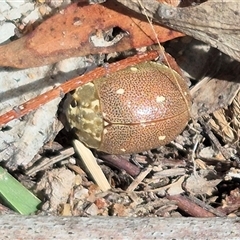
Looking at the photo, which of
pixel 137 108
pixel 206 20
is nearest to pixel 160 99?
pixel 137 108

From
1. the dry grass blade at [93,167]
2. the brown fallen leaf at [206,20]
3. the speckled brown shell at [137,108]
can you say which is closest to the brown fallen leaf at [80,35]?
the brown fallen leaf at [206,20]

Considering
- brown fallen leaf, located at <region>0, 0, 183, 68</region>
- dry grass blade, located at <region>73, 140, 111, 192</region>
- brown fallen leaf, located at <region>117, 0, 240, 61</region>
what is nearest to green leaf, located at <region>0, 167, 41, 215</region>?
dry grass blade, located at <region>73, 140, 111, 192</region>

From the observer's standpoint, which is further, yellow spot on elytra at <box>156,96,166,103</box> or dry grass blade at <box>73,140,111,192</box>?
dry grass blade at <box>73,140,111,192</box>

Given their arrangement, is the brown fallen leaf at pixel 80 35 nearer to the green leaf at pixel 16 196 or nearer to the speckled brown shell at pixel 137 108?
the speckled brown shell at pixel 137 108

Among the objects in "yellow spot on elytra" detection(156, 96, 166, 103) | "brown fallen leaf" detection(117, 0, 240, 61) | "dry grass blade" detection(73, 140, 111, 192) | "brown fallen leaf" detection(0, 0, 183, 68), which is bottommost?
"dry grass blade" detection(73, 140, 111, 192)

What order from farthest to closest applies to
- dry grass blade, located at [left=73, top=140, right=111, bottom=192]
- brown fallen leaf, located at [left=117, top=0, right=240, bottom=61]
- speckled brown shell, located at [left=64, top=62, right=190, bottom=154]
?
dry grass blade, located at [left=73, top=140, right=111, bottom=192] < speckled brown shell, located at [left=64, top=62, right=190, bottom=154] < brown fallen leaf, located at [left=117, top=0, right=240, bottom=61]

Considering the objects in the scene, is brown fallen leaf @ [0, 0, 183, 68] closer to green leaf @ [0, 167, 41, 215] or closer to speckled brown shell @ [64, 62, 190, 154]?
speckled brown shell @ [64, 62, 190, 154]

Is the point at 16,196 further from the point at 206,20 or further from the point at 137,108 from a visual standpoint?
the point at 206,20
